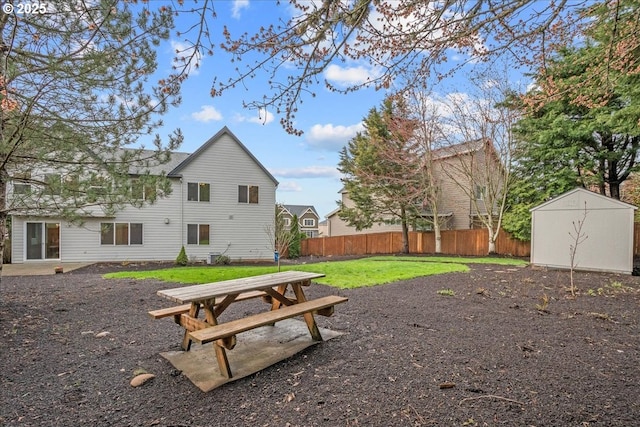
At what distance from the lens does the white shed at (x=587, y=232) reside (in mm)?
9453

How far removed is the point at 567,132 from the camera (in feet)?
47.2

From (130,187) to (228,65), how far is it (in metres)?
3.31

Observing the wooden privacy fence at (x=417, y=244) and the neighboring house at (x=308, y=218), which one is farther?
the neighboring house at (x=308, y=218)

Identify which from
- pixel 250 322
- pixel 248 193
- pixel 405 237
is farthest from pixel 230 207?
pixel 250 322

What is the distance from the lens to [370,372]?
10.2ft

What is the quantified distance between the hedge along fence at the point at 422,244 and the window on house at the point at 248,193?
26.3ft

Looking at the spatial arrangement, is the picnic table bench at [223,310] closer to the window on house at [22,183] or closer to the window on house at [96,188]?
the window on house at [96,188]

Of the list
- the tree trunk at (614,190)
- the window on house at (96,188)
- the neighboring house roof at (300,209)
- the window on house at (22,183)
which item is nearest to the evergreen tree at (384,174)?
the tree trunk at (614,190)

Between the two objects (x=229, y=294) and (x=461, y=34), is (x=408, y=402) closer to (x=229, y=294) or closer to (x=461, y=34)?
(x=229, y=294)

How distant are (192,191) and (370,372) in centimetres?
1684

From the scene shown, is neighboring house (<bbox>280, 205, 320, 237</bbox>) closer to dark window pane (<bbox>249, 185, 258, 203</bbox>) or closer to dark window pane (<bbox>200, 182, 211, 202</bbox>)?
dark window pane (<bbox>249, 185, 258, 203</bbox>)

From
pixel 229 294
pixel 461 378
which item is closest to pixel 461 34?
pixel 461 378

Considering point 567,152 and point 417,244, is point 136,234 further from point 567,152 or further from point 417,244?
point 567,152

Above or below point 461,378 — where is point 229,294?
above
